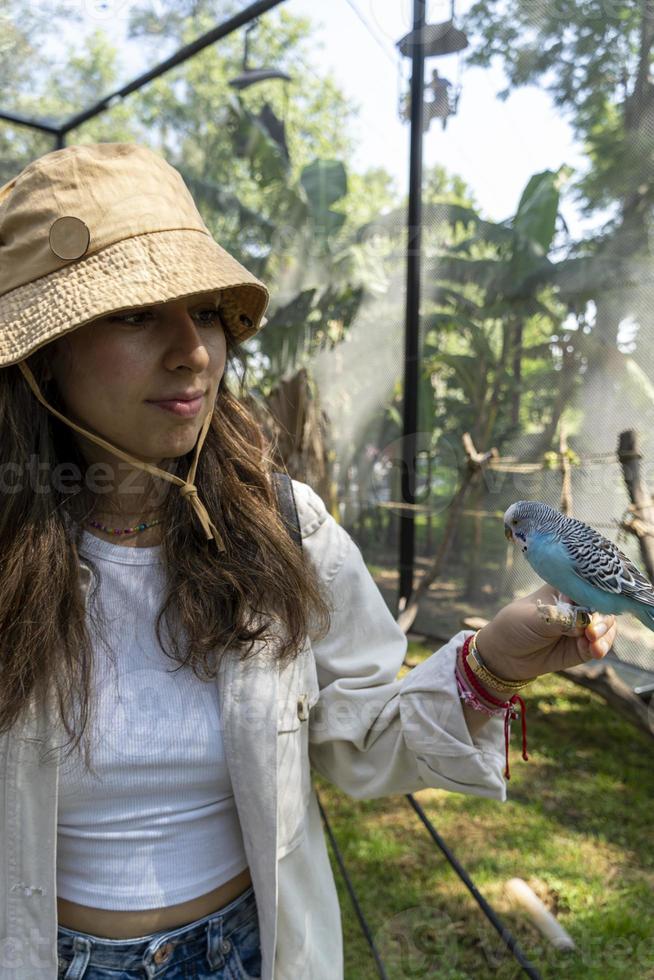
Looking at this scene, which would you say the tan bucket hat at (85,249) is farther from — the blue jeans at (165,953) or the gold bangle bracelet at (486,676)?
the blue jeans at (165,953)

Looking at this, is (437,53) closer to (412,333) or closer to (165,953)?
(412,333)

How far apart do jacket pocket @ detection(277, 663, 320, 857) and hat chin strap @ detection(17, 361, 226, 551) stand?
228 millimetres

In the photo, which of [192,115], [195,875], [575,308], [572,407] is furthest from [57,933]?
[192,115]

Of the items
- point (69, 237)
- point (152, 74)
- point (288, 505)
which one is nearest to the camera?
point (69, 237)

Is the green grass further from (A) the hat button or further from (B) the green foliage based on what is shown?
(B) the green foliage

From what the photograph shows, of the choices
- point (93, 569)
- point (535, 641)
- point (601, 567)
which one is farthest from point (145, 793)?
point (601, 567)

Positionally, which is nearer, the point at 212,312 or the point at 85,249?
the point at 85,249

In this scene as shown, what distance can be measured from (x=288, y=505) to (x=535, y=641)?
1.54 feet

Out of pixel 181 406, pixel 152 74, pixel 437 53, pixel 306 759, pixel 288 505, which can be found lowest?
→ pixel 306 759

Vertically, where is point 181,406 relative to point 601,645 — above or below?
above

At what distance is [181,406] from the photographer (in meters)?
0.86

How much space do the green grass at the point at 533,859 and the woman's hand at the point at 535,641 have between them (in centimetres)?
169

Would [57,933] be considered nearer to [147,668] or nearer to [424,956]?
[147,668]

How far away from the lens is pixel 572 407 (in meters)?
2.69
